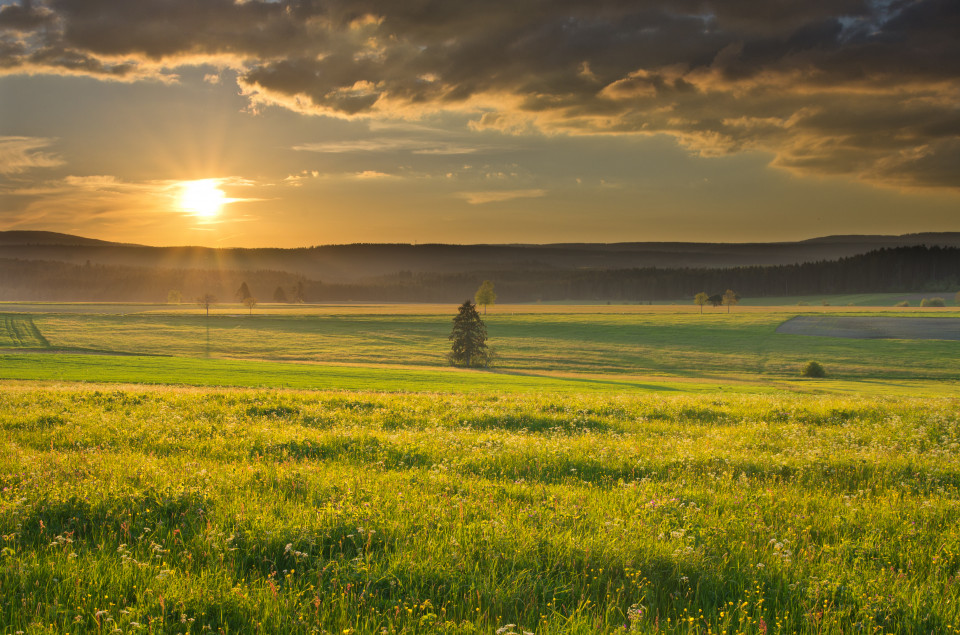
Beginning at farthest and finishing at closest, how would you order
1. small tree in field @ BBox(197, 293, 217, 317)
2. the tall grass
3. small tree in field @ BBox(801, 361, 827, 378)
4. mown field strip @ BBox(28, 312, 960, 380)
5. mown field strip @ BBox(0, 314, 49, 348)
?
small tree in field @ BBox(197, 293, 217, 317)
mown field strip @ BBox(0, 314, 49, 348)
mown field strip @ BBox(28, 312, 960, 380)
small tree in field @ BBox(801, 361, 827, 378)
the tall grass

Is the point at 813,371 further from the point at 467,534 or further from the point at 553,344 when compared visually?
the point at 467,534

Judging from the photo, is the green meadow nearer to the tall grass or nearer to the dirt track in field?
the tall grass

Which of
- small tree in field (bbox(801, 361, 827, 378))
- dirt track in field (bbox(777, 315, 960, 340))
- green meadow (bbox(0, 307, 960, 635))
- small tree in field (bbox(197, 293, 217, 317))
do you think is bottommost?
small tree in field (bbox(801, 361, 827, 378))

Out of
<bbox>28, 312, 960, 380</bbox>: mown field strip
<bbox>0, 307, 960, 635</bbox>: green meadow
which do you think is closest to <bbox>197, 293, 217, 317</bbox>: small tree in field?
<bbox>28, 312, 960, 380</bbox>: mown field strip

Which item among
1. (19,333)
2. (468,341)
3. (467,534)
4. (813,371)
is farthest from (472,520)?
(19,333)

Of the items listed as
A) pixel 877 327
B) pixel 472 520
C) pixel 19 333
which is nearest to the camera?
pixel 472 520

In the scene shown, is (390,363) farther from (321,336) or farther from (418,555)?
(418,555)

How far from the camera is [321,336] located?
94062 millimetres

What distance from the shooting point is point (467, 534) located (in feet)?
19.8

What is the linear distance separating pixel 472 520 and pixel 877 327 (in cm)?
11279

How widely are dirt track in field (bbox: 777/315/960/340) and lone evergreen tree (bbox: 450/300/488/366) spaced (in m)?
56.5

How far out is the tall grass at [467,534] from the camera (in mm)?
4645

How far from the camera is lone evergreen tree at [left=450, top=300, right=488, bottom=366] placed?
71.7 meters

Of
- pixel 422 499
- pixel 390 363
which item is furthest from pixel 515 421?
pixel 390 363
